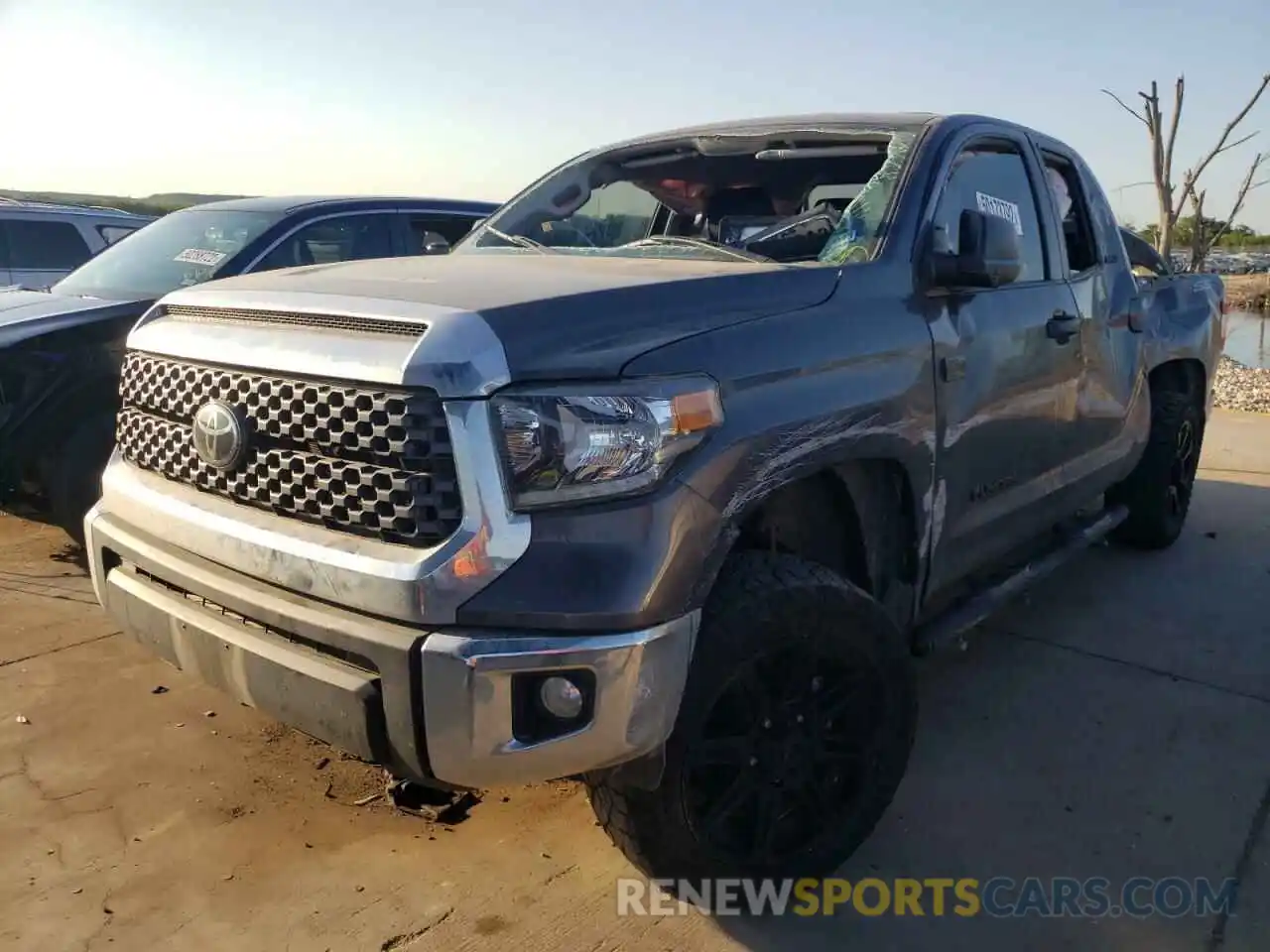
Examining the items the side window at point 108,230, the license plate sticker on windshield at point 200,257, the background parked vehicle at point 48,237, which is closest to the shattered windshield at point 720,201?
the license plate sticker on windshield at point 200,257

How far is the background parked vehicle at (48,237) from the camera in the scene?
914cm

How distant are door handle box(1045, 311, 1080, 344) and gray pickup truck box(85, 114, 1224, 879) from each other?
2cm

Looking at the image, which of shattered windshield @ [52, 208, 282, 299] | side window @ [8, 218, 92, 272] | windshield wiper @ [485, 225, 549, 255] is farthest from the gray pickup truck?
side window @ [8, 218, 92, 272]

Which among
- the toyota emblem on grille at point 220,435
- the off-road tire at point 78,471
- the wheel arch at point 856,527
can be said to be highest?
the toyota emblem on grille at point 220,435

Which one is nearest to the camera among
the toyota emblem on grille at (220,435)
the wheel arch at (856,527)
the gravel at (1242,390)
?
the toyota emblem on grille at (220,435)

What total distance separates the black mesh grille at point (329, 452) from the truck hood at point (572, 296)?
198 mm

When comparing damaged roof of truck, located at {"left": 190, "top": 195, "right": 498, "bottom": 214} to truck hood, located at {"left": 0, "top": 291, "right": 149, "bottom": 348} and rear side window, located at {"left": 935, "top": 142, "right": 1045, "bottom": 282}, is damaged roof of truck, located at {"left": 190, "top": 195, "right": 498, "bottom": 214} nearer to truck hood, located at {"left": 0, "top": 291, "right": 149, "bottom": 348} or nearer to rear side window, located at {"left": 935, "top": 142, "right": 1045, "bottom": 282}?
truck hood, located at {"left": 0, "top": 291, "right": 149, "bottom": 348}

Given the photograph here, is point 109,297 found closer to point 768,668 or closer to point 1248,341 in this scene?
point 768,668

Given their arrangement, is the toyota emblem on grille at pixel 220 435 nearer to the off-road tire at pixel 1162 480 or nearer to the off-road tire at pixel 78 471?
the off-road tire at pixel 78 471

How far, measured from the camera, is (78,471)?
444 cm

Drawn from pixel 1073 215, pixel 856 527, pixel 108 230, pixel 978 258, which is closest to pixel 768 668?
pixel 856 527

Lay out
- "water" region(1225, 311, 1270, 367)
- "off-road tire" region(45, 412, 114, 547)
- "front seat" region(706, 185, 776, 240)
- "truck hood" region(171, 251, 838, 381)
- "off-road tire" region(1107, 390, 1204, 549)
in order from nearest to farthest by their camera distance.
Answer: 1. "truck hood" region(171, 251, 838, 381)
2. "front seat" region(706, 185, 776, 240)
3. "off-road tire" region(45, 412, 114, 547)
4. "off-road tire" region(1107, 390, 1204, 549)
5. "water" region(1225, 311, 1270, 367)

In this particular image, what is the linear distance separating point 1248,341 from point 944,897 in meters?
27.6

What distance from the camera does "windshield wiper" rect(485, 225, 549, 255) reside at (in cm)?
354
